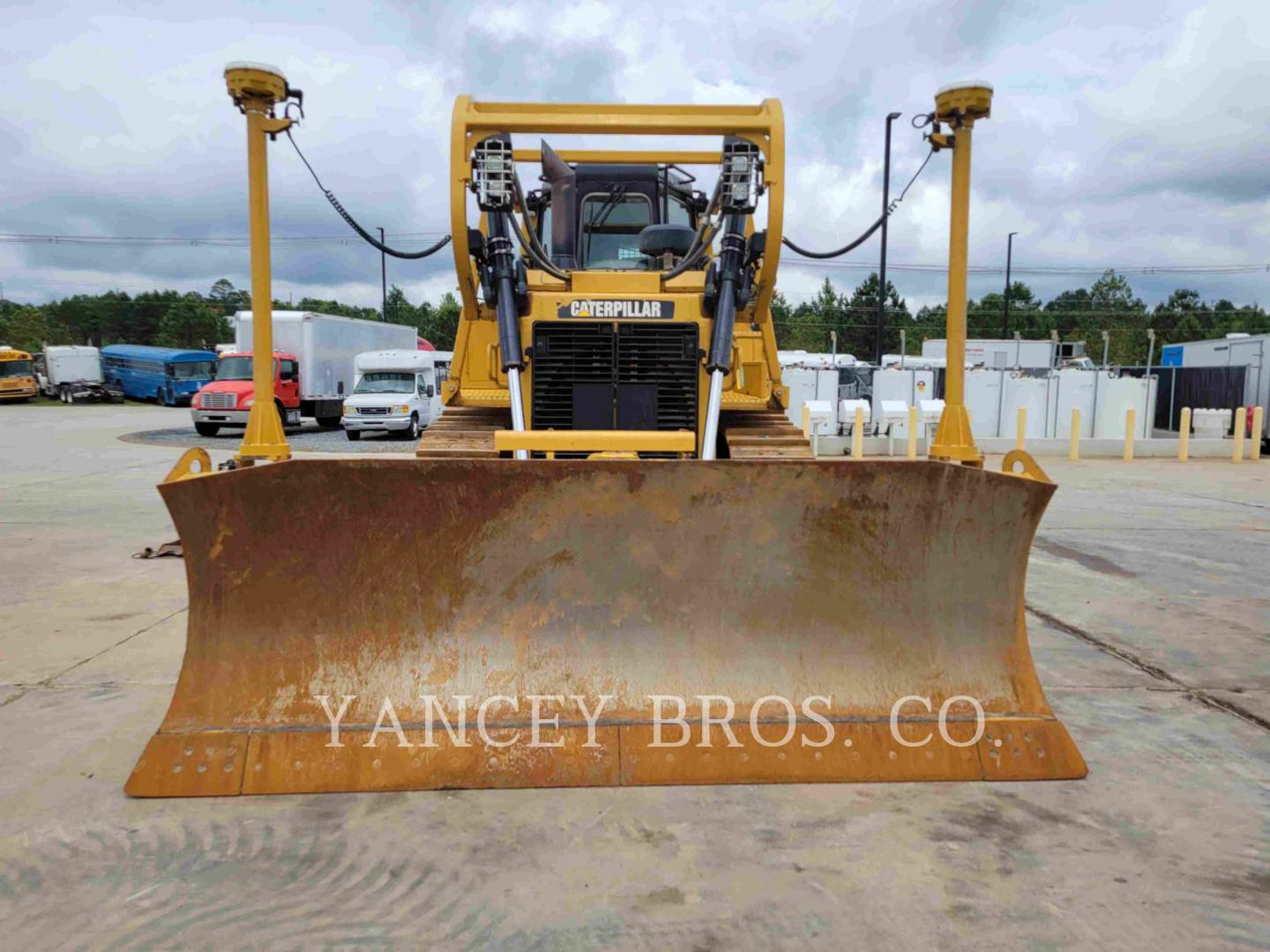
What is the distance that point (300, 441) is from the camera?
22.8m

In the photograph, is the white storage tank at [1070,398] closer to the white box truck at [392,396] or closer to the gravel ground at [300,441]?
the white box truck at [392,396]

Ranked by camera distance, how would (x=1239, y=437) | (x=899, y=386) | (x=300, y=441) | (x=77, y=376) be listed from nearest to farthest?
(x=1239, y=437) < (x=899, y=386) < (x=300, y=441) < (x=77, y=376)

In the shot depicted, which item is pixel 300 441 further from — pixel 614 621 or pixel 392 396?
pixel 614 621

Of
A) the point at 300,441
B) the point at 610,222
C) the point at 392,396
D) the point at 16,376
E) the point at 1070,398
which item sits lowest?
the point at 300,441

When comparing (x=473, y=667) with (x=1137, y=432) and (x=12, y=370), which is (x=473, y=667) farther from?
(x=12, y=370)

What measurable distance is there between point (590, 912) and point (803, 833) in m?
0.77

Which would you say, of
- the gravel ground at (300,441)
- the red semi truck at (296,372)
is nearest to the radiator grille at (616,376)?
the gravel ground at (300,441)

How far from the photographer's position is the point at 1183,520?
→ 10.7 meters

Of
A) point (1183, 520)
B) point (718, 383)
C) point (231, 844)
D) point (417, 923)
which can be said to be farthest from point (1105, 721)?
point (1183, 520)

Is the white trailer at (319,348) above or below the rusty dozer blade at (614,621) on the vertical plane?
above

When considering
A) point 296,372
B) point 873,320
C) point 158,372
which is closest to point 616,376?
point 296,372

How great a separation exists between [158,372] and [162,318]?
42.1 metres

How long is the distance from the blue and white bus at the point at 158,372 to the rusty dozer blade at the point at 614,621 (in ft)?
136

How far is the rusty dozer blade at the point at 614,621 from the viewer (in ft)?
11.0
